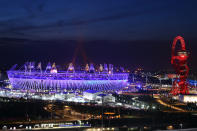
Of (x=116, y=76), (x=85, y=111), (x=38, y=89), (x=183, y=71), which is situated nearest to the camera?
(x=85, y=111)

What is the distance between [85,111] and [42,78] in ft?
48.0

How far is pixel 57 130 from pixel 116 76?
25683 mm

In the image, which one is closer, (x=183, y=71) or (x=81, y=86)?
(x=183, y=71)

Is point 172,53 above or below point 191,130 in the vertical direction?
above

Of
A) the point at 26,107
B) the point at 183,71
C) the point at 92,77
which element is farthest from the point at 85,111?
the point at 92,77

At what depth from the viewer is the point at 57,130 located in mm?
5938

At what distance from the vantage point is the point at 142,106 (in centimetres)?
1648

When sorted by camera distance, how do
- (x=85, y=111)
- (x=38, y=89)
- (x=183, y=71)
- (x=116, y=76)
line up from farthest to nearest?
1. (x=116, y=76)
2. (x=38, y=89)
3. (x=183, y=71)
4. (x=85, y=111)

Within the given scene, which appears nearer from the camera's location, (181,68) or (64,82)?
(181,68)

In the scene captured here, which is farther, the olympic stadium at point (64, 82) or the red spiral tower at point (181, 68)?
the olympic stadium at point (64, 82)

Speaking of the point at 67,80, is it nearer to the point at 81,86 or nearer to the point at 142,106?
the point at 81,86

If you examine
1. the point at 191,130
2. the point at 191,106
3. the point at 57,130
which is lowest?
the point at 191,106

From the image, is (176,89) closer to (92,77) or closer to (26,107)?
(92,77)

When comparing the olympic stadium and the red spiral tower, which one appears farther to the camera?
the olympic stadium
